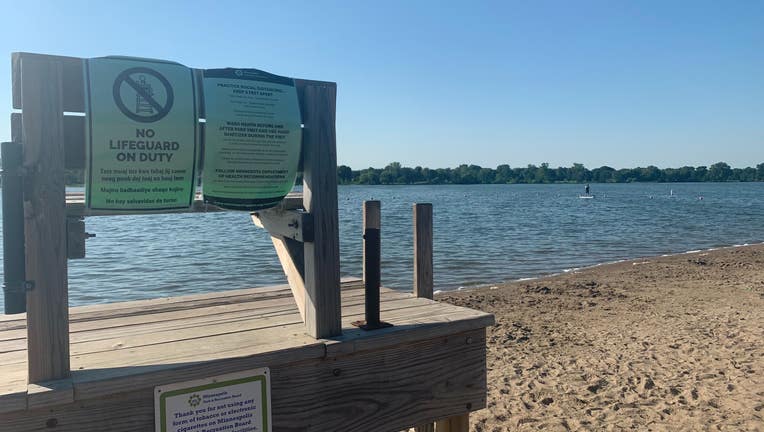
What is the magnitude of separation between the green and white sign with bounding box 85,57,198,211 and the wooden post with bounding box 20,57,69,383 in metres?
0.11

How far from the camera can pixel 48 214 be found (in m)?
1.95

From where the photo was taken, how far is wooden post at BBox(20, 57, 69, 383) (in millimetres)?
1929

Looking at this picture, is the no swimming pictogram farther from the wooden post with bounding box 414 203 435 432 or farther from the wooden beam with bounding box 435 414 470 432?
the wooden beam with bounding box 435 414 470 432

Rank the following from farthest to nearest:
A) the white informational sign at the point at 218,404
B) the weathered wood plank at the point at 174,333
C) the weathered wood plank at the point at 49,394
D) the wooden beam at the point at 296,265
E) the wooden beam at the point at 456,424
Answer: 1. the wooden beam at the point at 456,424
2. the wooden beam at the point at 296,265
3. the weathered wood plank at the point at 174,333
4. the white informational sign at the point at 218,404
5. the weathered wood plank at the point at 49,394

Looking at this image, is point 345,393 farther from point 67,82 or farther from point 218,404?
point 67,82

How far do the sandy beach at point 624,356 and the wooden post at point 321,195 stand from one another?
10.1 ft

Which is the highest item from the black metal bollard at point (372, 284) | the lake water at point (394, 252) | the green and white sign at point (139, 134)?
the green and white sign at point (139, 134)

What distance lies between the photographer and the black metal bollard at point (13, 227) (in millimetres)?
1914

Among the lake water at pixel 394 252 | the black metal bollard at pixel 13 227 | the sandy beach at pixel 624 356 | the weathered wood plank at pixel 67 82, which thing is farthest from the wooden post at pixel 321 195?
the lake water at pixel 394 252

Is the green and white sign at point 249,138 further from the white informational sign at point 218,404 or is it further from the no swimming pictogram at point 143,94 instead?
the white informational sign at point 218,404

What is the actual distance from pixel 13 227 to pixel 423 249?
2236 mm

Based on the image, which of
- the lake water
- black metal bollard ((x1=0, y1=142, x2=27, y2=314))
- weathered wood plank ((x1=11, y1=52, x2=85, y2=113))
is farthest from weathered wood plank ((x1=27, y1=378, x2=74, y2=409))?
the lake water

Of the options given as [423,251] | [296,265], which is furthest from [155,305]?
[423,251]

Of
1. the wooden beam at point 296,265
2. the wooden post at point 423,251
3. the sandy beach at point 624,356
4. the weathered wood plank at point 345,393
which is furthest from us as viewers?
the sandy beach at point 624,356
